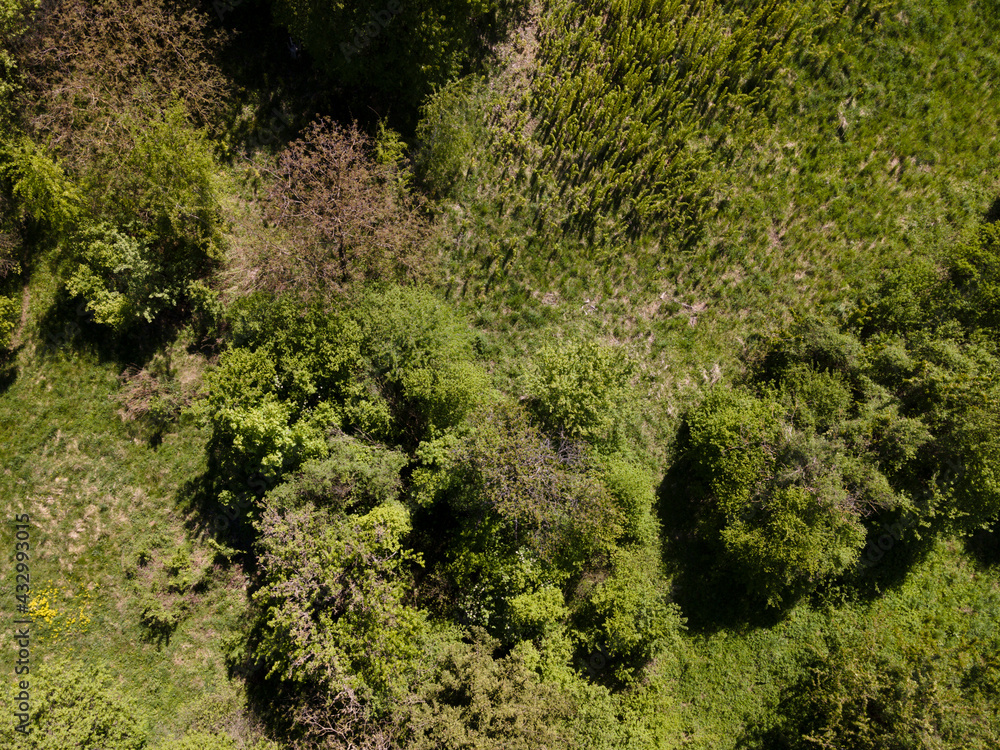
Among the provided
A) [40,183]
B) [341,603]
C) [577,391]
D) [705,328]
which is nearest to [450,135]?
[577,391]

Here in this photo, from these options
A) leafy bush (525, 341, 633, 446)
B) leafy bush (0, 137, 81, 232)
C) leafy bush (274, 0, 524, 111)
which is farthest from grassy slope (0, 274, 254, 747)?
leafy bush (274, 0, 524, 111)

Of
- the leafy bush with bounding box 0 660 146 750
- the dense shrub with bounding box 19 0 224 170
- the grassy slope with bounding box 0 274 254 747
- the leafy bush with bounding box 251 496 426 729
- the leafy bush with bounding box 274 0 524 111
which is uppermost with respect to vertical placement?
the leafy bush with bounding box 274 0 524 111

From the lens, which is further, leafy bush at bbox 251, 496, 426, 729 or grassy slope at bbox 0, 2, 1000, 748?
grassy slope at bbox 0, 2, 1000, 748

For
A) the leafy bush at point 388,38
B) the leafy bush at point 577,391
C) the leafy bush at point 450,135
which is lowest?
the leafy bush at point 577,391

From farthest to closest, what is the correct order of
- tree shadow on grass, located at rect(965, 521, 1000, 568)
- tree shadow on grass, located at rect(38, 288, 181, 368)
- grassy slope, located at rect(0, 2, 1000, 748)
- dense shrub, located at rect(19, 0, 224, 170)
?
tree shadow on grass, located at rect(965, 521, 1000, 568) → tree shadow on grass, located at rect(38, 288, 181, 368) → grassy slope, located at rect(0, 2, 1000, 748) → dense shrub, located at rect(19, 0, 224, 170)

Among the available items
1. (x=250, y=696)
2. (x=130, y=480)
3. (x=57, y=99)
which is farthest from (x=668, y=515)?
(x=57, y=99)

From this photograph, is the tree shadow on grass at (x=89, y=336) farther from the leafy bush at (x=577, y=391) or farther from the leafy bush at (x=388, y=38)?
the leafy bush at (x=577, y=391)

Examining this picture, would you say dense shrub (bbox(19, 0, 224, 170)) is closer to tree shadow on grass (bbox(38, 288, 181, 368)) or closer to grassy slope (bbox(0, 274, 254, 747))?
tree shadow on grass (bbox(38, 288, 181, 368))

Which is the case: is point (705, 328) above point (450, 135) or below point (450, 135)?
below

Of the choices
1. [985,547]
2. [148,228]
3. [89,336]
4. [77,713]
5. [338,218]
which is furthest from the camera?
[985,547]

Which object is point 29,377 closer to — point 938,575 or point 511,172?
point 511,172

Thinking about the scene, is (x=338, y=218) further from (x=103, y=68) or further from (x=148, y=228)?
(x=103, y=68)

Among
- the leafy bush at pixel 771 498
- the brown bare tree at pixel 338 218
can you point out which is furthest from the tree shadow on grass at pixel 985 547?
the brown bare tree at pixel 338 218
